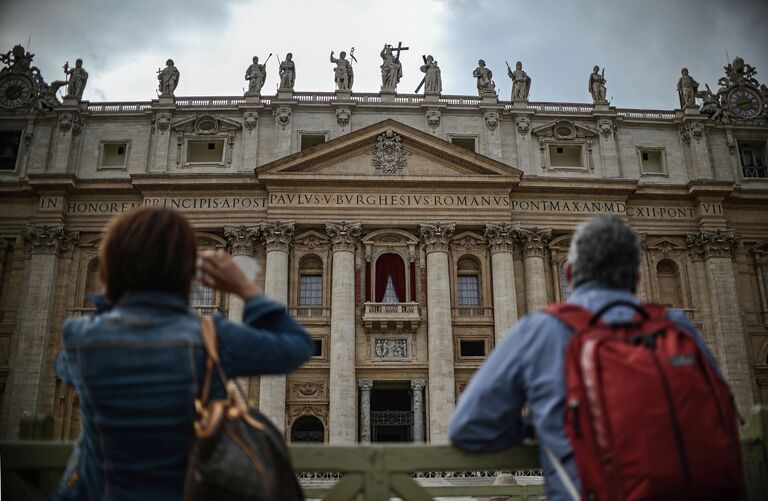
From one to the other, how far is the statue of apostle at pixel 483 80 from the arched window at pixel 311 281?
1228 centimetres

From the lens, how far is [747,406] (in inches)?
1029

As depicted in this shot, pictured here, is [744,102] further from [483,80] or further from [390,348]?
[390,348]

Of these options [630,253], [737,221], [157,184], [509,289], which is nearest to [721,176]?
[737,221]

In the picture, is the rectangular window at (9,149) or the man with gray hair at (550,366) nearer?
the man with gray hair at (550,366)

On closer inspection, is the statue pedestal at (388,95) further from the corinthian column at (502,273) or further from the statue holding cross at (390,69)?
the corinthian column at (502,273)

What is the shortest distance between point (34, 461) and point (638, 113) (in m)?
33.5

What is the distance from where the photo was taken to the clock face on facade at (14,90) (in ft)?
101

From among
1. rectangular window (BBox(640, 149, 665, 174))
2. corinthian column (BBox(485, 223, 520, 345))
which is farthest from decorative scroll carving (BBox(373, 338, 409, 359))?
rectangular window (BBox(640, 149, 665, 174))

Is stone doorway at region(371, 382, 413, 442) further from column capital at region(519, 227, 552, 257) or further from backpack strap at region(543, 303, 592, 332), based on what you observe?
backpack strap at region(543, 303, 592, 332)

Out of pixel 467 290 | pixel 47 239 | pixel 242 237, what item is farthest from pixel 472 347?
pixel 47 239

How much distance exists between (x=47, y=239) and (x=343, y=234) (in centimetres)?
1371

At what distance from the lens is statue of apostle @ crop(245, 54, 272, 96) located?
30500 millimetres

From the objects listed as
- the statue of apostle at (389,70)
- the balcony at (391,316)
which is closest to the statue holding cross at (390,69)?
the statue of apostle at (389,70)

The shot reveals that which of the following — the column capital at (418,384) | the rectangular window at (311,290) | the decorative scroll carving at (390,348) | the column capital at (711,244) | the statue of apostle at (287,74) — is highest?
the statue of apostle at (287,74)
